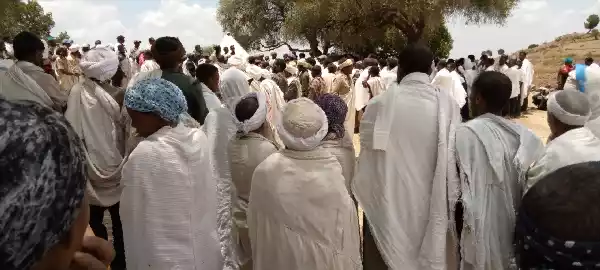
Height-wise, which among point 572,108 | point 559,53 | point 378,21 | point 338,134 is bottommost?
point 559,53

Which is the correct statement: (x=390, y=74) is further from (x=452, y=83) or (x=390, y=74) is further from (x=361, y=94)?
(x=452, y=83)

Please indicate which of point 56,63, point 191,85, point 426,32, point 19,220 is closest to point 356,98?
point 56,63

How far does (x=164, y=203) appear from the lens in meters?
3.03

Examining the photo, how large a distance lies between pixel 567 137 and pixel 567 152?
118 millimetres

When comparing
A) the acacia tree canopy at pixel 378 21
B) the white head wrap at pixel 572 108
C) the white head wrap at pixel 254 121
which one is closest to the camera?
the white head wrap at pixel 572 108

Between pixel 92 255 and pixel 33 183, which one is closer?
pixel 33 183

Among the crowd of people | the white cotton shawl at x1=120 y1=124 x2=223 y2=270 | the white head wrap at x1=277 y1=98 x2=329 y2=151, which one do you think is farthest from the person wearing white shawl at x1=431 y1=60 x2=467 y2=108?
the white cotton shawl at x1=120 y1=124 x2=223 y2=270

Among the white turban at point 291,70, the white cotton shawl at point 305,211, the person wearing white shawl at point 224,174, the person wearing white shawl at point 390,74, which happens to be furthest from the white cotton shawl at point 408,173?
the white turban at point 291,70

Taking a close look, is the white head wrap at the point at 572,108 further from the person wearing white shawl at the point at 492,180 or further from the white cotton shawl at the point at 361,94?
the white cotton shawl at the point at 361,94

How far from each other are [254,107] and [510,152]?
5.44 feet

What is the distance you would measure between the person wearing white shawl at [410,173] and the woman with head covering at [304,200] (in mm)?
521

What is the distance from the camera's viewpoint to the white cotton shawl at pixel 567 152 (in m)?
3.07

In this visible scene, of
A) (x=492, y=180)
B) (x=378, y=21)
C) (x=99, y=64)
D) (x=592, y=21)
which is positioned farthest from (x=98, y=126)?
(x=592, y=21)

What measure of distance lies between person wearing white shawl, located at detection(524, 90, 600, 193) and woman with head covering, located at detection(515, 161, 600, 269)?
5.65 ft
